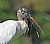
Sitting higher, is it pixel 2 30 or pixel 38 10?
pixel 2 30

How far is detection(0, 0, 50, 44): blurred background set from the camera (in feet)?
18.2

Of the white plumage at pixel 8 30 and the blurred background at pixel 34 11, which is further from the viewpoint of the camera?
the blurred background at pixel 34 11

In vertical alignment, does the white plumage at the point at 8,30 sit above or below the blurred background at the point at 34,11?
above

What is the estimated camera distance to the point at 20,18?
11.2ft

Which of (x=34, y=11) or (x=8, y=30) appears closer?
(x=8, y=30)

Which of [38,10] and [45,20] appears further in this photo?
[38,10]

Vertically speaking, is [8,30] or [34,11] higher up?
[8,30]

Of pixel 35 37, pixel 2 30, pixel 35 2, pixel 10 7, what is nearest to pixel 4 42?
pixel 2 30

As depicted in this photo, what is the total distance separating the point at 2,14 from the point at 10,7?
1.24 ft

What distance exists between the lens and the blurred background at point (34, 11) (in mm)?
5559

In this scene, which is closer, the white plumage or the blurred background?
the white plumage

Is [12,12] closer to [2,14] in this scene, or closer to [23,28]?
[2,14]

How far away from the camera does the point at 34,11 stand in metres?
5.79

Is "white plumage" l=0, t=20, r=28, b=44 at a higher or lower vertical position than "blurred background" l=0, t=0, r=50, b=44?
higher
